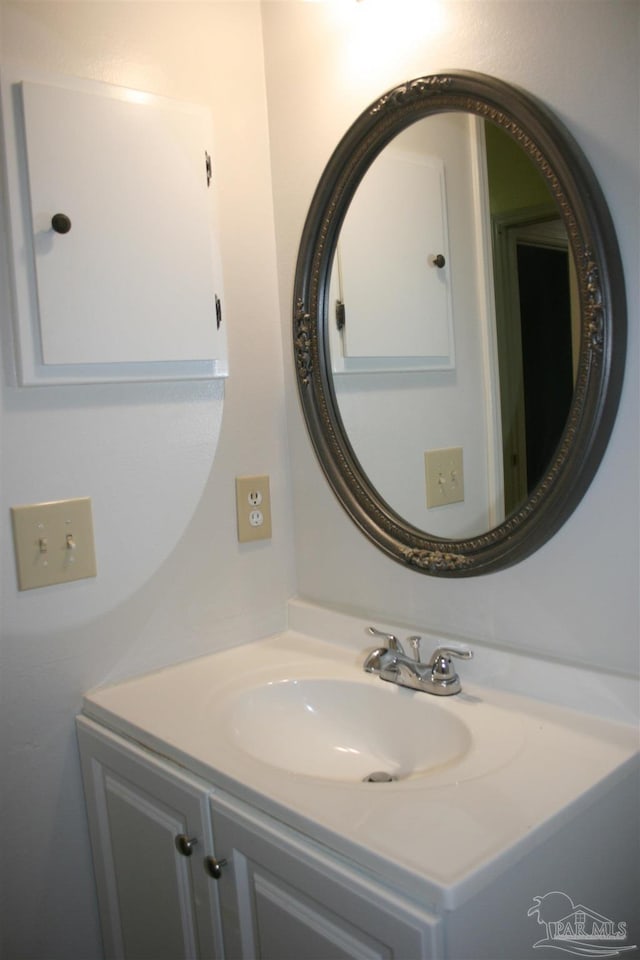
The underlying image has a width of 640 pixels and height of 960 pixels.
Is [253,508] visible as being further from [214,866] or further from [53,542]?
[214,866]

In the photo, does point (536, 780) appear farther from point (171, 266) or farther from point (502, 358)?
point (171, 266)

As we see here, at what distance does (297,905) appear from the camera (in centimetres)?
89

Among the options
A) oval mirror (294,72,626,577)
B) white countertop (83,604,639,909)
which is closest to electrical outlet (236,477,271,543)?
oval mirror (294,72,626,577)

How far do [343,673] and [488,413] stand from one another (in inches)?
19.1

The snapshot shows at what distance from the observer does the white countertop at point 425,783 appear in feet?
2.57

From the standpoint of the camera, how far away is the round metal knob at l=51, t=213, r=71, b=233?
3.84 ft

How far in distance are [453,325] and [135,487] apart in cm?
58

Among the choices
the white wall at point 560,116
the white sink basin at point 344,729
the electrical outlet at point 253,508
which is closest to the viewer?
the white wall at point 560,116

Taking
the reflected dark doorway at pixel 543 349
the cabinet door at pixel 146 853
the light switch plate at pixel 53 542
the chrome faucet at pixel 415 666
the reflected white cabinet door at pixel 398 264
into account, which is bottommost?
the cabinet door at pixel 146 853

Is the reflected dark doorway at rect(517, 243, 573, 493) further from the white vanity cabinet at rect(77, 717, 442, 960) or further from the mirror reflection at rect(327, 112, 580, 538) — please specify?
the white vanity cabinet at rect(77, 717, 442, 960)

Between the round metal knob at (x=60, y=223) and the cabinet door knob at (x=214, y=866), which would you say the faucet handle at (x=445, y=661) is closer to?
the cabinet door knob at (x=214, y=866)

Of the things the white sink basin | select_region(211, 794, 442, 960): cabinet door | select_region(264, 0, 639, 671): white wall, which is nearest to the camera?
select_region(211, 794, 442, 960): cabinet door

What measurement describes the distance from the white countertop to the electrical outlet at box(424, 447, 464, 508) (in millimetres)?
237

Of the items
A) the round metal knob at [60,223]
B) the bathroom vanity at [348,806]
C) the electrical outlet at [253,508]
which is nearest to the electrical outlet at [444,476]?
the bathroom vanity at [348,806]
